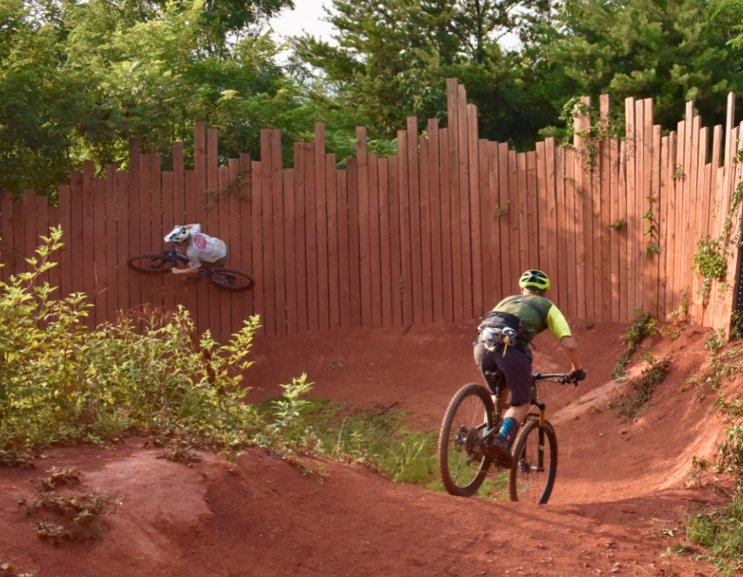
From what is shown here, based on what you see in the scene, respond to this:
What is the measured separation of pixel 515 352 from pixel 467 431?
61 cm

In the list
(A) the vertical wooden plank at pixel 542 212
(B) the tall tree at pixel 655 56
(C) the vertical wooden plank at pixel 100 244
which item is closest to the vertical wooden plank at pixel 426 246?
(A) the vertical wooden plank at pixel 542 212

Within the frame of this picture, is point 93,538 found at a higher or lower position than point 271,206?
lower

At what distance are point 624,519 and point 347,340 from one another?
6.86 meters

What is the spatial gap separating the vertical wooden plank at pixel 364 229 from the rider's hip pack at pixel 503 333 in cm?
620

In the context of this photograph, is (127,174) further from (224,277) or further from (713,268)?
(713,268)

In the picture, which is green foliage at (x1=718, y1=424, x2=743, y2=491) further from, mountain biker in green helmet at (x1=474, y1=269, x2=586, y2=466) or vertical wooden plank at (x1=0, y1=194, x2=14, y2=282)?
vertical wooden plank at (x1=0, y1=194, x2=14, y2=282)

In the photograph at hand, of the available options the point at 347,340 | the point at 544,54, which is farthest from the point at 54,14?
the point at 347,340

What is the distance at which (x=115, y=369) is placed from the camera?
7.41 metres

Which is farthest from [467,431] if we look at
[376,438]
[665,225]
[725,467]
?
[665,225]

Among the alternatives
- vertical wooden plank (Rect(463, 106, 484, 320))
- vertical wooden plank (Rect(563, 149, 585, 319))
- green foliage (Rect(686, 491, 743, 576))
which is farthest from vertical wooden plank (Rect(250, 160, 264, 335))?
green foliage (Rect(686, 491, 743, 576))

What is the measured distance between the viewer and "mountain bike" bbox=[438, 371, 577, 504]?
26.1 ft

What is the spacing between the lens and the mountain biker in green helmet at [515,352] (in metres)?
8.13

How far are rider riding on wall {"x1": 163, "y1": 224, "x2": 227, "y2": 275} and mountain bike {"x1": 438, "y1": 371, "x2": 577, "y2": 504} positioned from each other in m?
5.80

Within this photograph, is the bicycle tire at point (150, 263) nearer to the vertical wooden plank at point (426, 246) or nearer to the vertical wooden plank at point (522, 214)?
the vertical wooden plank at point (426, 246)
